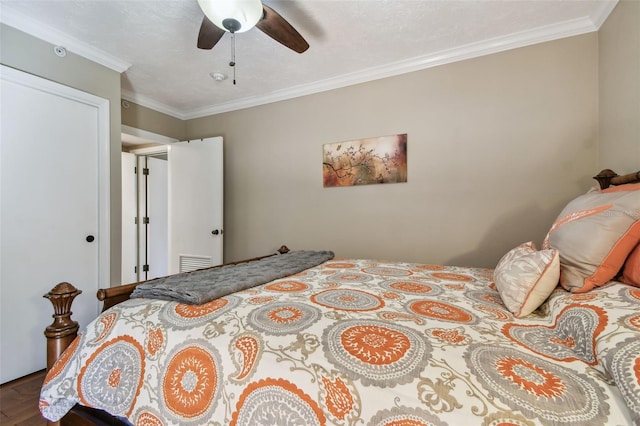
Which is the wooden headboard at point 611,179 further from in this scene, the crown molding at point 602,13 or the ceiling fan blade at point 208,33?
the ceiling fan blade at point 208,33

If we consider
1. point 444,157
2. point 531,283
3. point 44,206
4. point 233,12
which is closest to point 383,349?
point 531,283

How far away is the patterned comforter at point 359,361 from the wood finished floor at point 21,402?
0.84 meters

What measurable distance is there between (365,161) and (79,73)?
8.45 feet

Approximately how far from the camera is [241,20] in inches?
59.5

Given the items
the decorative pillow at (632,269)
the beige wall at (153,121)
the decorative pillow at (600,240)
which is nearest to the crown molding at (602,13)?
the decorative pillow at (600,240)

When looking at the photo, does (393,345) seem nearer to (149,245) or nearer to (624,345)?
(624,345)

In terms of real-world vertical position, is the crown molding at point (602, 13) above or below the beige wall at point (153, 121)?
above

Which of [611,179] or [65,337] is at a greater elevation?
[611,179]

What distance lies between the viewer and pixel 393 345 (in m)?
0.75

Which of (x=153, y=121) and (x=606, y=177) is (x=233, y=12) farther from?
(x=153, y=121)

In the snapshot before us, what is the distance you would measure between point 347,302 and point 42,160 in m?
2.55

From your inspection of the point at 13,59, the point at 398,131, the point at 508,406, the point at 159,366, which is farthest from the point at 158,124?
the point at 508,406

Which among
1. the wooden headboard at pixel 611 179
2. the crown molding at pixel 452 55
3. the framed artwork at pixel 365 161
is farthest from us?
the framed artwork at pixel 365 161

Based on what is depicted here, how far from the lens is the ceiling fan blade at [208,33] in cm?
166
